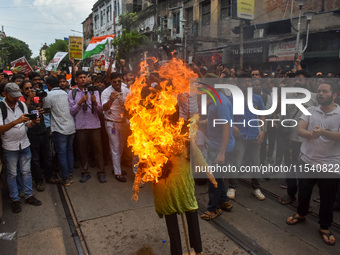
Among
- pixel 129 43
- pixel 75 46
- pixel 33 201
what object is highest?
pixel 129 43

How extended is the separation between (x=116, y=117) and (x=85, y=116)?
0.66 meters

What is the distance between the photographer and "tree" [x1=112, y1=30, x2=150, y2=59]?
2395 centimetres

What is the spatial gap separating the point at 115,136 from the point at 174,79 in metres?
2.88

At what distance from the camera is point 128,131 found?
607 cm

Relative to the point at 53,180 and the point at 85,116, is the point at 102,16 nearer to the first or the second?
the point at 85,116

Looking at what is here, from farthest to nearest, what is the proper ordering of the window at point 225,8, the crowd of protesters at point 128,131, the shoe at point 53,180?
the window at point 225,8 → the shoe at point 53,180 → the crowd of protesters at point 128,131

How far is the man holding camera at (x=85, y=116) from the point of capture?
5.66 m

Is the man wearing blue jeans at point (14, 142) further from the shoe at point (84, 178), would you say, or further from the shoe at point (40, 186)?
the shoe at point (84, 178)

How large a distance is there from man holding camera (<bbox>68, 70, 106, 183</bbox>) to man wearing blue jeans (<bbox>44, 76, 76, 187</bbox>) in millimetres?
137

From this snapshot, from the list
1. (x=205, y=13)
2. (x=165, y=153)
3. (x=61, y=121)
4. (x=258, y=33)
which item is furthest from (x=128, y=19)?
(x=165, y=153)

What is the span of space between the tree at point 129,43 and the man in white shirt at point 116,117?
761 inches

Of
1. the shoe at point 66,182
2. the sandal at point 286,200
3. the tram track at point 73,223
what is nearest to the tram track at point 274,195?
the sandal at point 286,200

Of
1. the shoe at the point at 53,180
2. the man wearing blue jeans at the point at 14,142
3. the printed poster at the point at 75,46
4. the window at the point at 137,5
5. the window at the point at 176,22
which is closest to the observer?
the man wearing blue jeans at the point at 14,142

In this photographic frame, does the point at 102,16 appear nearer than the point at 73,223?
No
